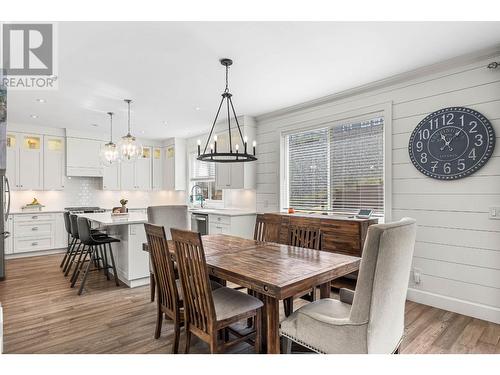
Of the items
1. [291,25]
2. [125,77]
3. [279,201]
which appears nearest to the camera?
[291,25]

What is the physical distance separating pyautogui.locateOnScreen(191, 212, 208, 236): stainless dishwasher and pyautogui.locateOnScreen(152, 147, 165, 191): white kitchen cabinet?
213 centimetres

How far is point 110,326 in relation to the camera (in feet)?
8.95

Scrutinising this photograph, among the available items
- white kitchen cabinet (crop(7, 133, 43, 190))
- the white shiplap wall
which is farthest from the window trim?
white kitchen cabinet (crop(7, 133, 43, 190))

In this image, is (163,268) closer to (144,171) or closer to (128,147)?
(128,147)

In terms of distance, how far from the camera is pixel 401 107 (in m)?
3.40

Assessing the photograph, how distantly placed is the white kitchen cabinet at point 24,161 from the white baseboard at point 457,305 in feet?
22.3

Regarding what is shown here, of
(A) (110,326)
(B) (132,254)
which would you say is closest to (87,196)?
(B) (132,254)

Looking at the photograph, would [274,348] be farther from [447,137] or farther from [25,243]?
[25,243]

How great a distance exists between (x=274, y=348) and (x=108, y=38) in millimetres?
2728

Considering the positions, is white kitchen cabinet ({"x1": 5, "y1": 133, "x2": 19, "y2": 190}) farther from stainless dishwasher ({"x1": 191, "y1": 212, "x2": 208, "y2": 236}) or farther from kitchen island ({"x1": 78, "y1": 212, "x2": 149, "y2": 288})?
stainless dishwasher ({"x1": 191, "y1": 212, "x2": 208, "y2": 236})

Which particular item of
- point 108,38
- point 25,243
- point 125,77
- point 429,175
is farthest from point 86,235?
point 429,175

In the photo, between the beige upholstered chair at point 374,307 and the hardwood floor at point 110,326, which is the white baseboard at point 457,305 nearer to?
the hardwood floor at point 110,326

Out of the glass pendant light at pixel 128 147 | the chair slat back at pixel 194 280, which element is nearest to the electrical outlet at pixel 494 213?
the chair slat back at pixel 194 280

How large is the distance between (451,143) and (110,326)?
383 cm
